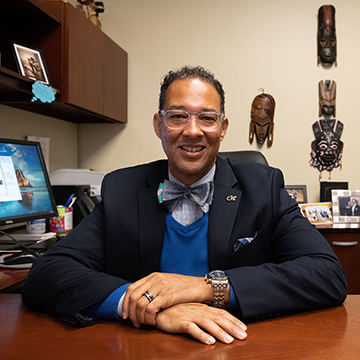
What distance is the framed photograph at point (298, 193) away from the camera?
284 centimetres

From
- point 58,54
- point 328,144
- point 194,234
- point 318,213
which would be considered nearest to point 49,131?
point 58,54

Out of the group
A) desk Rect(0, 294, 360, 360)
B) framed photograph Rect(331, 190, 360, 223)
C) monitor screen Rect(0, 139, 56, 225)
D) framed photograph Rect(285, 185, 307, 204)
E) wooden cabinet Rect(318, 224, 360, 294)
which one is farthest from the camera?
framed photograph Rect(285, 185, 307, 204)

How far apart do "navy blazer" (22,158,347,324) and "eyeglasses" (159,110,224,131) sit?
0.18 metres

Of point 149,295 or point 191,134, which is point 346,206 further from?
point 149,295

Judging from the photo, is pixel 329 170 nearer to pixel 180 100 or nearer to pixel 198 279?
pixel 180 100

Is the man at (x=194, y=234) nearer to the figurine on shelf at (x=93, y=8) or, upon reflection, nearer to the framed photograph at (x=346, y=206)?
the framed photograph at (x=346, y=206)

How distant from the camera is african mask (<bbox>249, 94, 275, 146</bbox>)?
292cm

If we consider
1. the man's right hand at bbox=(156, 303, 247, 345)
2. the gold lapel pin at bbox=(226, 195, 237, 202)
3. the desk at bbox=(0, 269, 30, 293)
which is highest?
the gold lapel pin at bbox=(226, 195, 237, 202)

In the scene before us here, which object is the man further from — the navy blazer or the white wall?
the white wall

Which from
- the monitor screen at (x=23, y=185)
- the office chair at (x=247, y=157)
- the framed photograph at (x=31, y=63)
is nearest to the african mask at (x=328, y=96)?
the office chair at (x=247, y=157)

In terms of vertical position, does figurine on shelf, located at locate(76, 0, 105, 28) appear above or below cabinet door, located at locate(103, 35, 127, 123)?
above

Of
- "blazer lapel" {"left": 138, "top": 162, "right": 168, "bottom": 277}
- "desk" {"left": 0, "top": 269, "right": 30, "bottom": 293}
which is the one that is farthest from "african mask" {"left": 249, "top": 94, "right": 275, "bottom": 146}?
"desk" {"left": 0, "top": 269, "right": 30, "bottom": 293}

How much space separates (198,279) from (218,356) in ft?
0.89

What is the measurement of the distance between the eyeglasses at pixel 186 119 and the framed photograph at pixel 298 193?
182 centimetres
